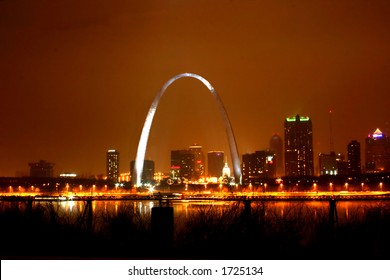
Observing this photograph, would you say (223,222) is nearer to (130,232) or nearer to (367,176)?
(130,232)

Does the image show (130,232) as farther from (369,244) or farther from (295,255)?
(369,244)

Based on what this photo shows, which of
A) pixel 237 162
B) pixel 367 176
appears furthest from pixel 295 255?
pixel 367 176

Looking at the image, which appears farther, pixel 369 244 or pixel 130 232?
pixel 130 232

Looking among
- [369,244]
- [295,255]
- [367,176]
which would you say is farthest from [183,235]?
[367,176]

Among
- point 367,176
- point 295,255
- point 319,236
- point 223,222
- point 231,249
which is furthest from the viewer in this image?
point 367,176
